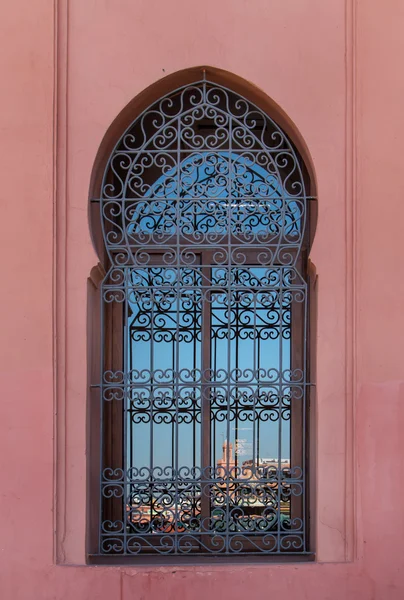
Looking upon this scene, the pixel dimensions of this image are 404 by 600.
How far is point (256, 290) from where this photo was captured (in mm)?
4457

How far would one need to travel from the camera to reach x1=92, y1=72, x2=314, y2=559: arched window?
4.37 meters

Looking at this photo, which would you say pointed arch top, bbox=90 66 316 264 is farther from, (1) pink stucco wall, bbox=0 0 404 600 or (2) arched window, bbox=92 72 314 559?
(1) pink stucco wall, bbox=0 0 404 600

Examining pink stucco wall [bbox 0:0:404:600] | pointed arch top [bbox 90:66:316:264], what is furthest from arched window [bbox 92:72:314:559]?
pink stucco wall [bbox 0:0:404:600]

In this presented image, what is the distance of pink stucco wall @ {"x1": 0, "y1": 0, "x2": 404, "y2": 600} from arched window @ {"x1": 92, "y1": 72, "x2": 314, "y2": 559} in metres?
0.21
